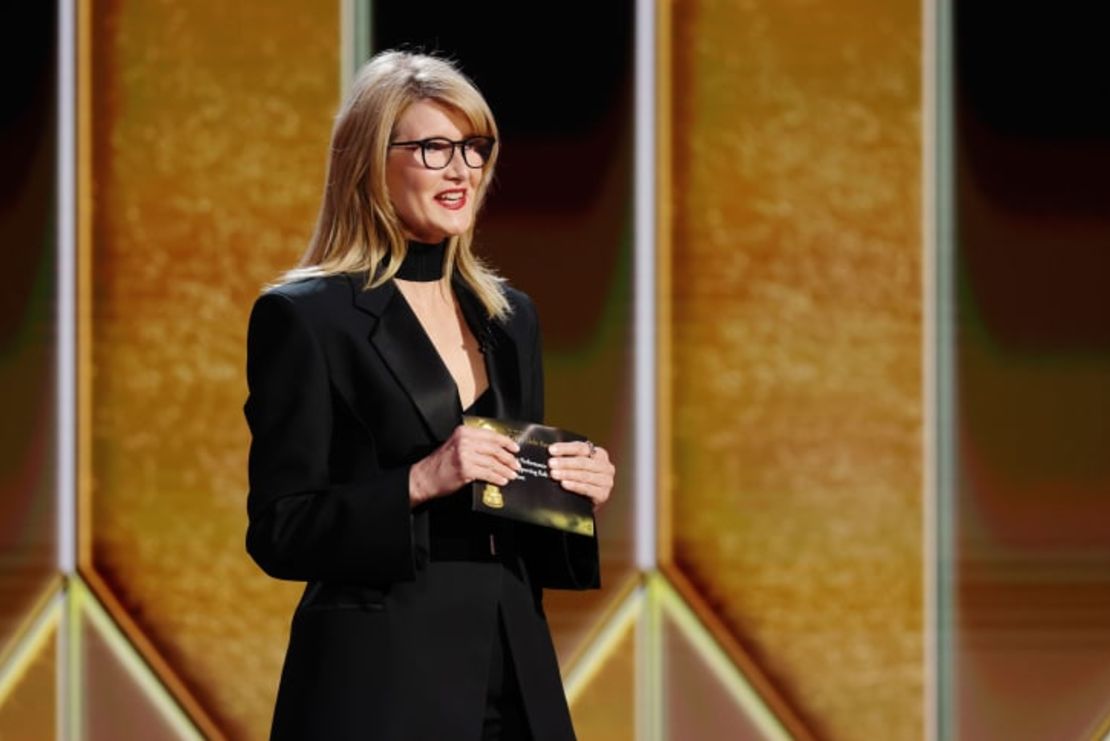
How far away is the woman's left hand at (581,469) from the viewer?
1.75 metres

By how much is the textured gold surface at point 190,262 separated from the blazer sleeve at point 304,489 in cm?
171

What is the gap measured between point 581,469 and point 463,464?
15 centimetres

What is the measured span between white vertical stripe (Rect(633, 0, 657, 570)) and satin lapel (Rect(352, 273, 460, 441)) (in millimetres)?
1641

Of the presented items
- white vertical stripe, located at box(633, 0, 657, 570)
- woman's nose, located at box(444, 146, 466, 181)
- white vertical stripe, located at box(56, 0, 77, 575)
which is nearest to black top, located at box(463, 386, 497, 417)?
woman's nose, located at box(444, 146, 466, 181)

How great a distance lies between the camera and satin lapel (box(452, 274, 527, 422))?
6.04 ft

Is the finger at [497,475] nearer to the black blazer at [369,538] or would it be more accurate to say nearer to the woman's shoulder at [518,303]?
the black blazer at [369,538]

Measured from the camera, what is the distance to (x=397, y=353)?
1.77 m

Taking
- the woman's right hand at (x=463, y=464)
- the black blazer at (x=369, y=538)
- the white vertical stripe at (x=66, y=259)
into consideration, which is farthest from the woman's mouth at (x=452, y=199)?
the white vertical stripe at (x=66, y=259)

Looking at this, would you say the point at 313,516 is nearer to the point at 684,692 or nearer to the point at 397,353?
the point at 397,353

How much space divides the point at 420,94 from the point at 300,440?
36 cm

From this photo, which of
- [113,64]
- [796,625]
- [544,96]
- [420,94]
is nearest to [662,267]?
[544,96]

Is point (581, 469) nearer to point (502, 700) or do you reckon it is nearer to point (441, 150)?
point (502, 700)

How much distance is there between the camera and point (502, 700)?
1.79 meters

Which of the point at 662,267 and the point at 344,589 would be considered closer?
the point at 344,589
